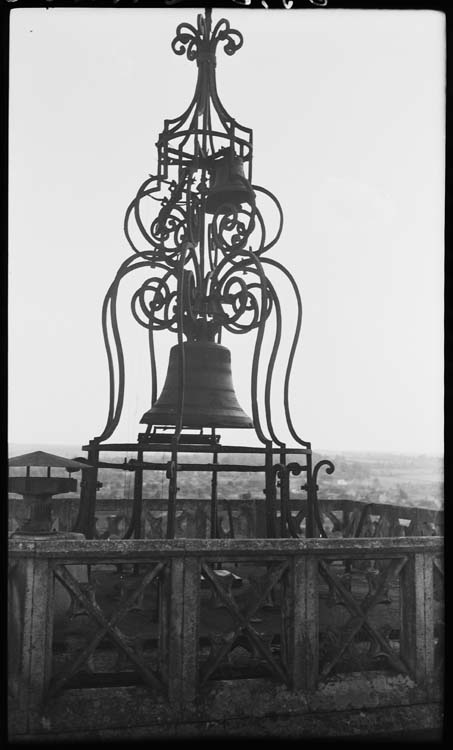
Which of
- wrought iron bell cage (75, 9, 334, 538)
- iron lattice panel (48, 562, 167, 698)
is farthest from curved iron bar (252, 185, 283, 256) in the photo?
iron lattice panel (48, 562, 167, 698)

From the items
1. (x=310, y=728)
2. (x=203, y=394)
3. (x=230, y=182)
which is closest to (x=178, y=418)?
(x=203, y=394)

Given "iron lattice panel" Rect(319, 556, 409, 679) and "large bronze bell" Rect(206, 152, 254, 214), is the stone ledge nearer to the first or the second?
"iron lattice panel" Rect(319, 556, 409, 679)

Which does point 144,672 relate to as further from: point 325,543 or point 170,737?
point 325,543

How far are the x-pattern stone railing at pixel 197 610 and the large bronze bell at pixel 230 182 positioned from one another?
394cm

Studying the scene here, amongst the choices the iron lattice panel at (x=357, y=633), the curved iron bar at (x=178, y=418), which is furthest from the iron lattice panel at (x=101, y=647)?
the iron lattice panel at (x=357, y=633)

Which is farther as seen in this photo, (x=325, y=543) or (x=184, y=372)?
(x=184, y=372)

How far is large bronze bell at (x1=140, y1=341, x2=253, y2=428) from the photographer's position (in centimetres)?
686

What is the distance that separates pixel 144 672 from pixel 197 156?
17.4ft

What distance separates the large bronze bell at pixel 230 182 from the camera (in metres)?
7.26

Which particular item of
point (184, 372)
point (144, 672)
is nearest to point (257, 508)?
point (184, 372)

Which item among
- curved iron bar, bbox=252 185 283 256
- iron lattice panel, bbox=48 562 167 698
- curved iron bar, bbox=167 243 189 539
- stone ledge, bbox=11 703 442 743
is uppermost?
curved iron bar, bbox=252 185 283 256

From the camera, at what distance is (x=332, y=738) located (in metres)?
4.62

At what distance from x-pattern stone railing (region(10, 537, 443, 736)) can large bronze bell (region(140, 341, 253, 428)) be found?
221 cm
